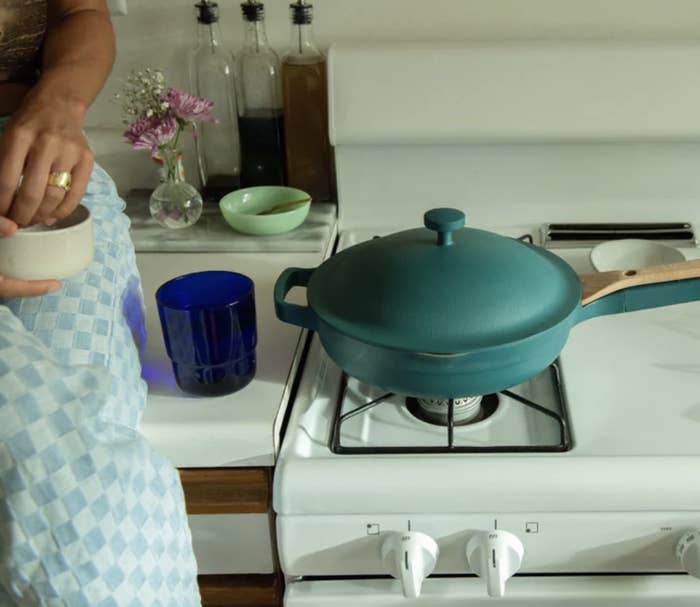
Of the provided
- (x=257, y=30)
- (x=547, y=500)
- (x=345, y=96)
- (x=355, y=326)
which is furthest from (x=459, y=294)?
(x=257, y=30)

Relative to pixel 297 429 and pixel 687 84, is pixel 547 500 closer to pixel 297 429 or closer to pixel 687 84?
pixel 297 429

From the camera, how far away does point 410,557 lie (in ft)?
2.42

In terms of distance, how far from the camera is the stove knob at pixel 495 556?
0.74 meters

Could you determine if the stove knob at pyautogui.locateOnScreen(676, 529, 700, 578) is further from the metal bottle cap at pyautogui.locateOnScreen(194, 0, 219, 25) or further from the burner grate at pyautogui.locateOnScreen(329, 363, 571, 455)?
the metal bottle cap at pyautogui.locateOnScreen(194, 0, 219, 25)

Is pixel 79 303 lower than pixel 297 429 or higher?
higher

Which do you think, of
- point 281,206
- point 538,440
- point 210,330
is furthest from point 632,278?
point 281,206

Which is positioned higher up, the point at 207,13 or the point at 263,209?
the point at 207,13

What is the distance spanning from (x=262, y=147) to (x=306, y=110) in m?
0.09

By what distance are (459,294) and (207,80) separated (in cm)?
66

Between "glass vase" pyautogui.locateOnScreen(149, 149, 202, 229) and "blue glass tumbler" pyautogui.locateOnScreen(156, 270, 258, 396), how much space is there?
35 cm

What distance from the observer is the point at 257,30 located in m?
1.19

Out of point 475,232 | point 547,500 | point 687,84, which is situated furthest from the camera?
point 687,84

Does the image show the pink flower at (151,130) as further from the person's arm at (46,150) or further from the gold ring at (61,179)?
the gold ring at (61,179)

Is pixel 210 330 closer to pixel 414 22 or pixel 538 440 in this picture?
pixel 538 440
